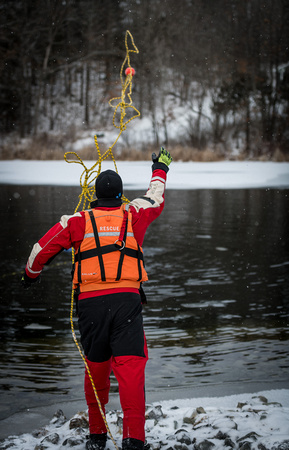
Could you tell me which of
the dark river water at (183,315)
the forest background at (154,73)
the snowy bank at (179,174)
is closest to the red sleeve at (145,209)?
the dark river water at (183,315)

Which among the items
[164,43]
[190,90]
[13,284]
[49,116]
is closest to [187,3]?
[164,43]

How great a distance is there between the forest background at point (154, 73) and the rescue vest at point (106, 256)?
1047 inches

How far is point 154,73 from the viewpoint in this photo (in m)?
36.2

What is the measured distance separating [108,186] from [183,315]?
291 centimetres

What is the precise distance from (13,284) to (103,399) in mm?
4143

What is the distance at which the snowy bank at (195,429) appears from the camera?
296 cm

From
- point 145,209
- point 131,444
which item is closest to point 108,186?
point 145,209

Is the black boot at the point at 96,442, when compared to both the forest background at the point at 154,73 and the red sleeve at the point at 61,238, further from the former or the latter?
the forest background at the point at 154,73

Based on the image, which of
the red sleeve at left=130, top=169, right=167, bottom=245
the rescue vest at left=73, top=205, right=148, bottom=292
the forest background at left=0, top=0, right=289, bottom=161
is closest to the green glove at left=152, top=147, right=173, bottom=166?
the red sleeve at left=130, top=169, right=167, bottom=245

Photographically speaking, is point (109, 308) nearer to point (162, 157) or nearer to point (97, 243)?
point (97, 243)

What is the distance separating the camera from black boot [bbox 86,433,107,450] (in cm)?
303

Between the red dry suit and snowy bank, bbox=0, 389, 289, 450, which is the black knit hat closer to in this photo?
the red dry suit

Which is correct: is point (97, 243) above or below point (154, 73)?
below

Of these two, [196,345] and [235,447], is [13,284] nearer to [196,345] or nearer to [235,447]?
[196,345]
